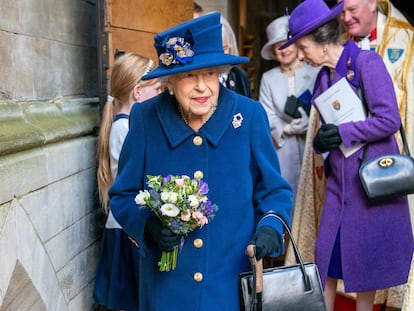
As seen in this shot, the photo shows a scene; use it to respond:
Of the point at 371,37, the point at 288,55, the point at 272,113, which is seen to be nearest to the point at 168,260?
the point at 371,37

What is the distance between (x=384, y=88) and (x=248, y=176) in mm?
1336

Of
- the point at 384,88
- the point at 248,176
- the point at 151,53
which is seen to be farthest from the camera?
the point at 151,53

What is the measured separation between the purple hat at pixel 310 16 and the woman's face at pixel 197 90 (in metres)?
1.29

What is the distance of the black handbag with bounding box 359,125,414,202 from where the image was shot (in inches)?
144

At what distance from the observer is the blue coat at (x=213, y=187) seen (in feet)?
8.64

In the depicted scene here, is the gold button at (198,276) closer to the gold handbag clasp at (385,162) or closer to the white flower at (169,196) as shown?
the white flower at (169,196)

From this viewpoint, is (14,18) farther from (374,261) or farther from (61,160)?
(374,261)

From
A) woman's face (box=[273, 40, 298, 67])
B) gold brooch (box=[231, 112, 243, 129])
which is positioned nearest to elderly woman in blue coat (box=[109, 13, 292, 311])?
gold brooch (box=[231, 112, 243, 129])

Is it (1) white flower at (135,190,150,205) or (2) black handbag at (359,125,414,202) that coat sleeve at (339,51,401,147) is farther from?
(1) white flower at (135,190,150,205)

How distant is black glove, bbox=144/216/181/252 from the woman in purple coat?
4.99ft

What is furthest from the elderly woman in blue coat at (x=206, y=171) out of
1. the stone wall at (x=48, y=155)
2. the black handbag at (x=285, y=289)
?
the stone wall at (x=48, y=155)

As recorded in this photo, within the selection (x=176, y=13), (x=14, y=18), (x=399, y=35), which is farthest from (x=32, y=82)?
(x=399, y=35)

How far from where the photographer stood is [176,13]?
454 cm

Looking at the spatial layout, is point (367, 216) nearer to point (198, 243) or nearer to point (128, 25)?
point (198, 243)
